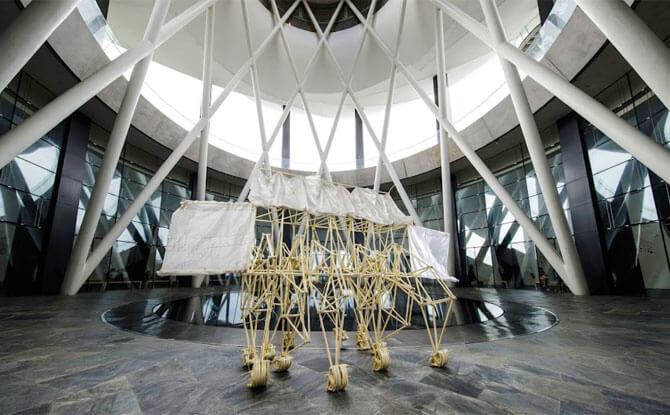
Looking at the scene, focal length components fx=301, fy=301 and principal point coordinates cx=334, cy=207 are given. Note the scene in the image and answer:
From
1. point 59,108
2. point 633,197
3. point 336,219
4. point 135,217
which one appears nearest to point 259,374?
point 336,219

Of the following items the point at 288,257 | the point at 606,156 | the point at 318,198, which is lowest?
the point at 288,257

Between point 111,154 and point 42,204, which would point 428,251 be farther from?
point 42,204

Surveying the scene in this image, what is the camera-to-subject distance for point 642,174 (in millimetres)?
15688

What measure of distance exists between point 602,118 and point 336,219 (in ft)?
29.9

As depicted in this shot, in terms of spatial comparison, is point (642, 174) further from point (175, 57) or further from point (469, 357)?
point (175, 57)

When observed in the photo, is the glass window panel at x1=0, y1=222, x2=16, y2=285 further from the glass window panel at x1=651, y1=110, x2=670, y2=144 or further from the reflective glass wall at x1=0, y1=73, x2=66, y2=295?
the glass window panel at x1=651, y1=110, x2=670, y2=144

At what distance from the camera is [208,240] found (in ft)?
14.0

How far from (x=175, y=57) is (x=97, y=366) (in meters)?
31.0

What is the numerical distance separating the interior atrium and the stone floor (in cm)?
5

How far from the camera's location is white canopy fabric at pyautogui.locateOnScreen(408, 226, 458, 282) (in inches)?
197

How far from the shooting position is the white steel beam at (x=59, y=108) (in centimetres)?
750

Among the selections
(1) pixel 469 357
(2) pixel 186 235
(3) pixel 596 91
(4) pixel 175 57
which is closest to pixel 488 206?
(3) pixel 596 91

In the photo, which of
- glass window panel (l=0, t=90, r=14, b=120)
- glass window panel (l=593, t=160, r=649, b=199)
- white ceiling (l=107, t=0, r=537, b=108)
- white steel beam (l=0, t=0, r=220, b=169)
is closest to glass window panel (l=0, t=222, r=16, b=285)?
glass window panel (l=0, t=90, r=14, b=120)

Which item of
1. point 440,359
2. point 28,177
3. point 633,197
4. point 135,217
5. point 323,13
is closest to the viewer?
point 440,359
